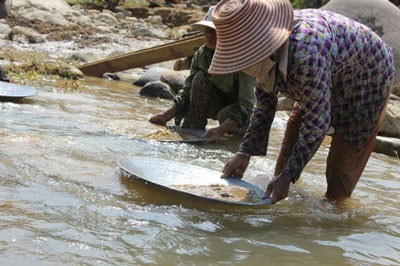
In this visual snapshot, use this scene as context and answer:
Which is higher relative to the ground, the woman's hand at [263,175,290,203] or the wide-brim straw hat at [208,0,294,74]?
the wide-brim straw hat at [208,0,294,74]

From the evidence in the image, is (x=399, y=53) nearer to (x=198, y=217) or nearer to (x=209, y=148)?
(x=209, y=148)

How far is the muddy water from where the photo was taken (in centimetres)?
247

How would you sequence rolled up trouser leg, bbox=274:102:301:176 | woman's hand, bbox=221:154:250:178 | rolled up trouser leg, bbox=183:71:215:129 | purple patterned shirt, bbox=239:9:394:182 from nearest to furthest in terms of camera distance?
1. purple patterned shirt, bbox=239:9:394:182
2. woman's hand, bbox=221:154:250:178
3. rolled up trouser leg, bbox=274:102:301:176
4. rolled up trouser leg, bbox=183:71:215:129

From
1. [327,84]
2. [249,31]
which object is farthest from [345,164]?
[249,31]

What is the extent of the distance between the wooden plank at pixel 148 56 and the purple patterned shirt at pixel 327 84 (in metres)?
3.86

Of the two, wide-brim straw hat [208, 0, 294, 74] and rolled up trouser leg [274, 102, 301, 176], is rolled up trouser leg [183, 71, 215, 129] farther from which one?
wide-brim straw hat [208, 0, 294, 74]

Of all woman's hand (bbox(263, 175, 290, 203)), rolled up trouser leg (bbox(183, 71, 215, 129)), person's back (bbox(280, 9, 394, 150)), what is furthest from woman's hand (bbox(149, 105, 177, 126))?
woman's hand (bbox(263, 175, 290, 203))

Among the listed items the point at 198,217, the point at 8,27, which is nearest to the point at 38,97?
the point at 198,217

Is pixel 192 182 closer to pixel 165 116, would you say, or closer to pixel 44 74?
pixel 165 116

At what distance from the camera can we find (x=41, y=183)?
3229 mm

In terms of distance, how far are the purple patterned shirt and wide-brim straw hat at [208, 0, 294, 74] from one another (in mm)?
111

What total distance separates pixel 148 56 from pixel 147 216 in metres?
5.38

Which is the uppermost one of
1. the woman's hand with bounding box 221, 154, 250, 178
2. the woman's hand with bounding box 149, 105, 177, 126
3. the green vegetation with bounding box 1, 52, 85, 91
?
the woman's hand with bounding box 221, 154, 250, 178

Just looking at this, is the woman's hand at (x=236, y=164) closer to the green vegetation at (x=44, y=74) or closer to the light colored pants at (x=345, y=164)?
the light colored pants at (x=345, y=164)
